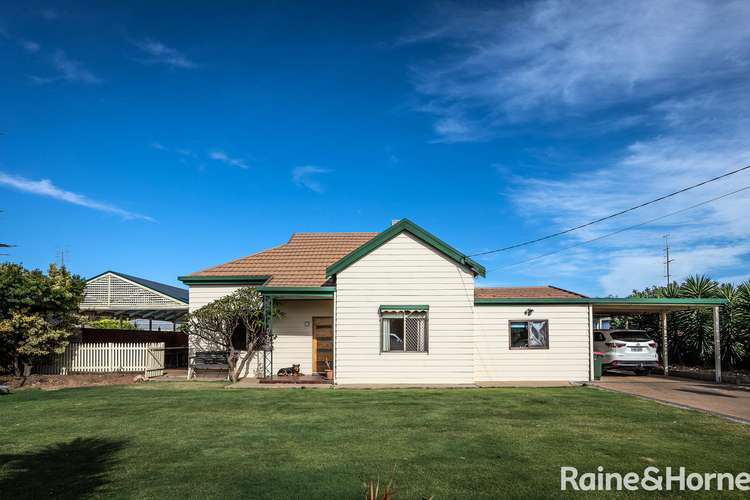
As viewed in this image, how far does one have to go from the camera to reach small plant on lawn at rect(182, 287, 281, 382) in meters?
18.9

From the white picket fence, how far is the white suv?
54.4 ft

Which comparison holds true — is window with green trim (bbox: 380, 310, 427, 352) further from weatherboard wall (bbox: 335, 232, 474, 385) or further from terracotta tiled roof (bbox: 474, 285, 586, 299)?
terracotta tiled roof (bbox: 474, 285, 586, 299)

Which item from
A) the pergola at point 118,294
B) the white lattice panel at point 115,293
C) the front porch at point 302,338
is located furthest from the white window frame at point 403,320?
the white lattice panel at point 115,293

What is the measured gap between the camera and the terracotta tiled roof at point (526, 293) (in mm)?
19016

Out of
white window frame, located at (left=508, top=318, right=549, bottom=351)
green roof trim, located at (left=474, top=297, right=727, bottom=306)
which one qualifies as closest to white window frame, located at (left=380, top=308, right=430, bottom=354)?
green roof trim, located at (left=474, top=297, right=727, bottom=306)

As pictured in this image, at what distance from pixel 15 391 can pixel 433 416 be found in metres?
13.3

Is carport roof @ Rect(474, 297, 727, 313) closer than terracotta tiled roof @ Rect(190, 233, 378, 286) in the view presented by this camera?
Yes

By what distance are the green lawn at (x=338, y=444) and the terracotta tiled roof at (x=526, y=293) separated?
5.63 meters

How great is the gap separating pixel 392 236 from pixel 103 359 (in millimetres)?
11730

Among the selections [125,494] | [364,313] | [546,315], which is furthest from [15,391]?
[546,315]

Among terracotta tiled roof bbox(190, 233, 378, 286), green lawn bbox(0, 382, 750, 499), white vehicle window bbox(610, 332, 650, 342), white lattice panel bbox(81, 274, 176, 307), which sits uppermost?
terracotta tiled roof bbox(190, 233, 378, 286)

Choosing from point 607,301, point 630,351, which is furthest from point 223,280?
point 630,351

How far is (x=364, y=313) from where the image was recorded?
59.8ft

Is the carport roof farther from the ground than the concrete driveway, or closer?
farther from the ground
